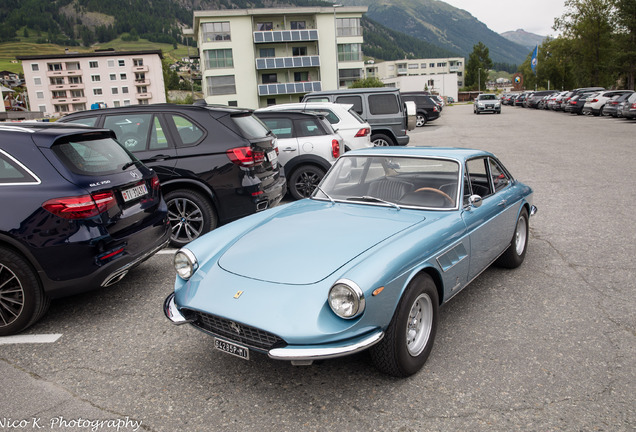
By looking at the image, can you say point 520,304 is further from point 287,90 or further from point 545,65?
point 545,65

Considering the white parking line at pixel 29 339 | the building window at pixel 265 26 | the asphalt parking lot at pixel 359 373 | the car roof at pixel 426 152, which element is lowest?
the asphalt parking lot at pixel 359 373

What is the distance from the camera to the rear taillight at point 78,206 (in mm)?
3781

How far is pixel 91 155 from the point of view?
4.33 metres

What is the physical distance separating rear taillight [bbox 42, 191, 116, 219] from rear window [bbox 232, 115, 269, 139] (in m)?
2.55

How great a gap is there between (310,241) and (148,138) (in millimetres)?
3695

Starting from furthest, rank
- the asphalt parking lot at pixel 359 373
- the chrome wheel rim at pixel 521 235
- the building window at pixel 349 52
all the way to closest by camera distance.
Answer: the building window at pixel 349 52 → the chrome wheel rim at pixel 521 235 → the asphalt parking lot at pixel 359 373

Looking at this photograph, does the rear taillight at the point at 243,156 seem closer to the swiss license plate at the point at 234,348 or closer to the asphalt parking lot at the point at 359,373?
the asphalt parking lot at the point at 359,373

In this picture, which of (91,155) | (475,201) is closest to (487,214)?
(475,201)

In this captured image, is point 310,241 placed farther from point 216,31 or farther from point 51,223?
point 216,31

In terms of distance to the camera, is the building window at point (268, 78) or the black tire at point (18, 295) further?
the building window at point (268, 78)

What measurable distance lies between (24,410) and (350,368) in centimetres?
211

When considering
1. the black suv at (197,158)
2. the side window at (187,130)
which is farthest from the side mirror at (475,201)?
the side window at (187,130)

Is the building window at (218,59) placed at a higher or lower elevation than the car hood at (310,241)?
higher

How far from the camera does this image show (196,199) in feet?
19.8
